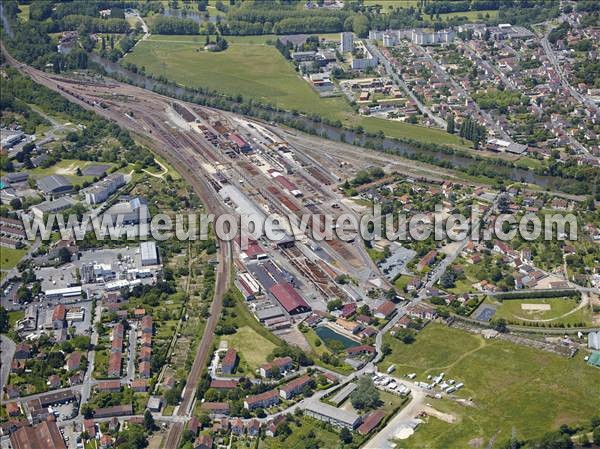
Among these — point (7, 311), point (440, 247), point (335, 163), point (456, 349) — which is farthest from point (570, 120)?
point (7, 311)

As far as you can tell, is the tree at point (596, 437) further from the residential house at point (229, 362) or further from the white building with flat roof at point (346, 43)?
the white building with flat roof at point (346, 43)

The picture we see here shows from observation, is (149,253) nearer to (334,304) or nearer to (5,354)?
(5,354)

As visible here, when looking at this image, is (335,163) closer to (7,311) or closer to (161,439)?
(7,311)

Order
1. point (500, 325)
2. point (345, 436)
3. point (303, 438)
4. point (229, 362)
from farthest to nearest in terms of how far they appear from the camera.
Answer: point (500, 325), point (229, 362), point (303, 438), point (345, 436)

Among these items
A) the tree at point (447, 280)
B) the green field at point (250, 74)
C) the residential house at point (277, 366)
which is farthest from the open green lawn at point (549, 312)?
the green field at point (250, 74)

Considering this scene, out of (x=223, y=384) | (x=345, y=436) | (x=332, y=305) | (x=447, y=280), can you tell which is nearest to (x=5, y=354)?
(x=223, y=384)

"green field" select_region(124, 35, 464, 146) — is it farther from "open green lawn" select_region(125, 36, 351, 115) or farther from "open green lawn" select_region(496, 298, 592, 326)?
"open green lawn" select_region(496, 298, 592, 326)
